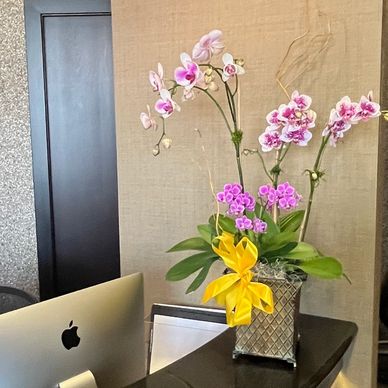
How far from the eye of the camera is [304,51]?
1.40m

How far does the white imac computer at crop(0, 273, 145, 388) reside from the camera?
106 centimetres

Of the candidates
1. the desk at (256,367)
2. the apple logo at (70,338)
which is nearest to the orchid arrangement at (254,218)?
the desk at (256,367)

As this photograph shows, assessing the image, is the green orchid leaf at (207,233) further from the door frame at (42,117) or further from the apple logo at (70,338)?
the door frame at (42,117)

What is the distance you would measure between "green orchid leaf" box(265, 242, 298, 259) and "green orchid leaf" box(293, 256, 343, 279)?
40 mm

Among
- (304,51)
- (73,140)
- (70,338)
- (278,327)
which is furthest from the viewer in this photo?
(73,140)

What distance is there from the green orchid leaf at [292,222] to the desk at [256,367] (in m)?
0.26

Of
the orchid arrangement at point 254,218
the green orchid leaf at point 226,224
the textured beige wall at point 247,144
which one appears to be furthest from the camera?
the textured beige wall at point 247,144

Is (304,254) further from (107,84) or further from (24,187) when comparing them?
(24,187)

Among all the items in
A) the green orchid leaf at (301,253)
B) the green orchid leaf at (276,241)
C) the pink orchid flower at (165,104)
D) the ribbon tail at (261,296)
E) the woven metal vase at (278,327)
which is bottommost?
the woven metal vase at (278,327)

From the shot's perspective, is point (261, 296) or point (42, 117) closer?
point (261, 296)

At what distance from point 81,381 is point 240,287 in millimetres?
355

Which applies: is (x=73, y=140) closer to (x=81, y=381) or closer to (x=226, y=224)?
(x=226, y=224)

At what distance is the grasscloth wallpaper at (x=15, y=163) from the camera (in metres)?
2.45

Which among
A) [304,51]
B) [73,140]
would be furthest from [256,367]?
[73,140]
